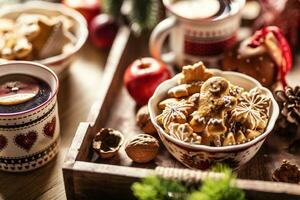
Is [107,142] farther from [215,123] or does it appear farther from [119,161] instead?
[215,123]

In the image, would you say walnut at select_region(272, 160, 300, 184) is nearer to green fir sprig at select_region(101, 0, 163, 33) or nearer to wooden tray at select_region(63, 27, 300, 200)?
wooden tray at select_region(63, 27, 300, 200)

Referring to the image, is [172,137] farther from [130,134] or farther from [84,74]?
[84,74]

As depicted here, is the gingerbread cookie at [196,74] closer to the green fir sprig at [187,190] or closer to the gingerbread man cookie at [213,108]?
the gingerbread man cookie at [213,108]

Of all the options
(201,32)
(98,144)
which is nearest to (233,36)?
(201,32)

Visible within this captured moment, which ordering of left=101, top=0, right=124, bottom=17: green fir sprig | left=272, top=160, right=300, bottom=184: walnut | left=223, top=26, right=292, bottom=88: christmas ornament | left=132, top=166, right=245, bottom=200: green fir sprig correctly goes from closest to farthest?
left=132, top=166, right=245, bottom=200: green fir sprig
left=272, top=160, right=300, bottom=184: walnut
left=223, top=26, right=292, bottom=88: christmas ornament
left=101, top=0, right=124, bottom=17: green fir sprig

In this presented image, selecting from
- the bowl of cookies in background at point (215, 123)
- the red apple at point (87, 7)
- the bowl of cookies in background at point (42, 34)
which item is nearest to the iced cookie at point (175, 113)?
the bowl of cookies in background at point (215, 123)

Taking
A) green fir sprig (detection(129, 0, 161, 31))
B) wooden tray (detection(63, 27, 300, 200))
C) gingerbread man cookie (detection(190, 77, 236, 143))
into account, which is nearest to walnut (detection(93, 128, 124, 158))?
wooden tray (detection(63, 27, 300, 200))
